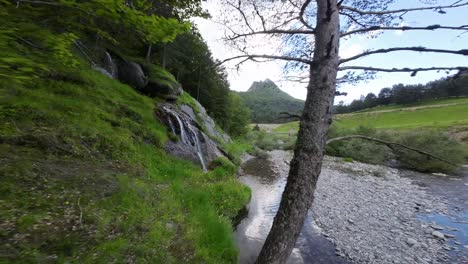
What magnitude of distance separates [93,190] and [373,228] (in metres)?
8.72

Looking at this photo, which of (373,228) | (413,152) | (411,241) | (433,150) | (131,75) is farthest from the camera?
(413,152)

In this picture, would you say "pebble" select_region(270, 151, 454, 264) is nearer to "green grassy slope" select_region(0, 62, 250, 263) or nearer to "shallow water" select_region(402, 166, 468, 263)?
"shallow water" select_region(402, 166, 468, 263)

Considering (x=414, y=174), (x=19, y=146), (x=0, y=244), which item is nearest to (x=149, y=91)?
(x=19, y=146)

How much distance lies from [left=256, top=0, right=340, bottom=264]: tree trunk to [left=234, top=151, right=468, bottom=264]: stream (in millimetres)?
3538

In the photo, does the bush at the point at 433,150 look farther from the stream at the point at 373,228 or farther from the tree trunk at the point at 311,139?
the tree trunk at the point at 311,139

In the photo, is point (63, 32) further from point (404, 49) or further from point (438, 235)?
point (438, 235)

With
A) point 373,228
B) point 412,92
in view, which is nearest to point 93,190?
point 412,92

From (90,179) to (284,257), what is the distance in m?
5.10

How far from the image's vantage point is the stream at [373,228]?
6707 millimetres

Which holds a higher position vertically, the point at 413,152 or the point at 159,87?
the point at 159,87

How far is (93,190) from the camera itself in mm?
5660

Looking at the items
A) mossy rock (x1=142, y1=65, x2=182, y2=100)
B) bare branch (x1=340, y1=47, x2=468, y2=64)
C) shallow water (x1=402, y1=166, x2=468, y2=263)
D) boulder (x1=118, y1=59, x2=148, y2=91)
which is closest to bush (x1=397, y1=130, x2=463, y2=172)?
shallow water (x1=402, y1=166, x2=468, y2=263)

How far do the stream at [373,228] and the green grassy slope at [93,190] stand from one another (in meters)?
1.17

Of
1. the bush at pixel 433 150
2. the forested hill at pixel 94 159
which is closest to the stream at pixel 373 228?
the forested hill at pixel 94 159
